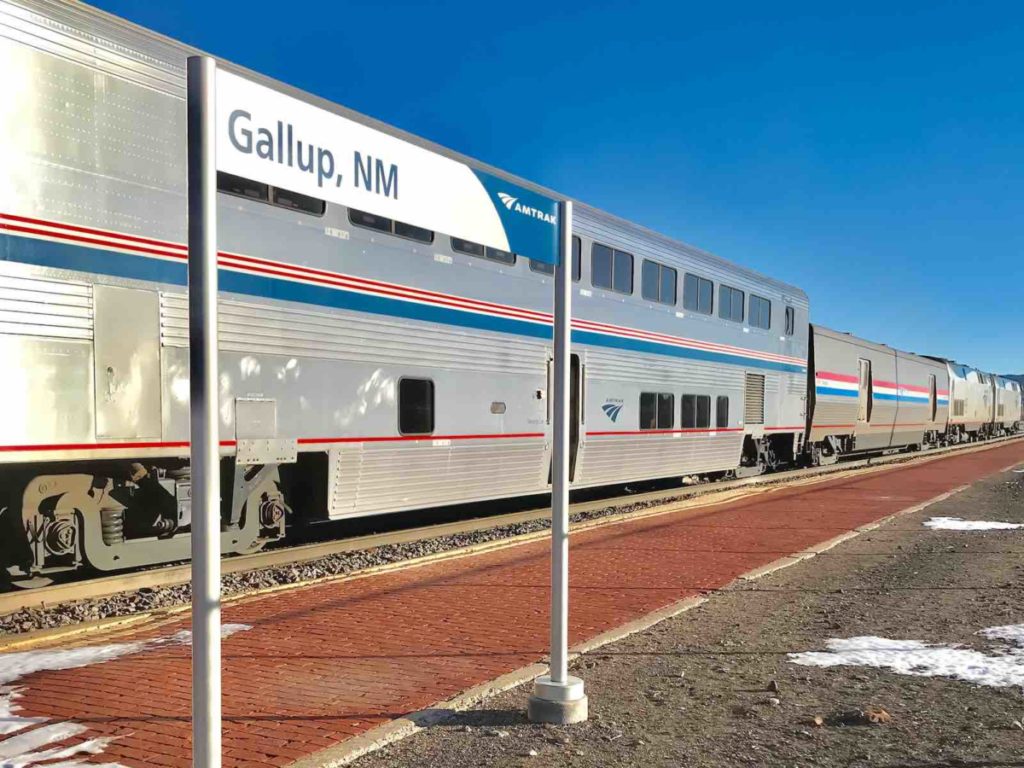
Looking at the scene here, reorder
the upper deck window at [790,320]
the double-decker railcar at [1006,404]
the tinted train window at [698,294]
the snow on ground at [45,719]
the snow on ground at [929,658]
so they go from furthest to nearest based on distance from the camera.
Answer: the double-decker railcar at [1006,404] → the upper deck window at [790,320] → the tinted train window at [698,294] → the snow on ground at [929,658] → the snow on ground at [45,719]

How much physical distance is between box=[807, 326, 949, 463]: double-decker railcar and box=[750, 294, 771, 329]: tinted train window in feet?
12.9

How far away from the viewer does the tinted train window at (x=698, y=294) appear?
1653 cm

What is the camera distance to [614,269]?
14133mm

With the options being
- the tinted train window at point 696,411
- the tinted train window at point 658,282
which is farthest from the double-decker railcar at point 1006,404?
the tinted train window at point 658,282

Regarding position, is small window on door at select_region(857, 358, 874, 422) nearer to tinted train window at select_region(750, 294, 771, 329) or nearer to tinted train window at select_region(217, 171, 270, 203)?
tinted train window at select_region(750, 294, 771, 329)

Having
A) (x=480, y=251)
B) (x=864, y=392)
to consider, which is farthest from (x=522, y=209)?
(x=864, y=392)

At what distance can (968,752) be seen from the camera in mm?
4078

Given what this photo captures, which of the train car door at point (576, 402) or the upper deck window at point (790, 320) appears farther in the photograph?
the upper deck window at point (790, 320)

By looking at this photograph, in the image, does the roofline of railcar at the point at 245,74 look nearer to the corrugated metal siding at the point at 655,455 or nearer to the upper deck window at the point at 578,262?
the upper deck window at the point at 578,262

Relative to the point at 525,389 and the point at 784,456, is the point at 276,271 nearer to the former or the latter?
the point at 525,389

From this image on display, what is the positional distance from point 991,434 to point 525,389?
53455 millimetres

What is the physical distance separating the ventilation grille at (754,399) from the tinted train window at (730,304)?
1389 millimetres

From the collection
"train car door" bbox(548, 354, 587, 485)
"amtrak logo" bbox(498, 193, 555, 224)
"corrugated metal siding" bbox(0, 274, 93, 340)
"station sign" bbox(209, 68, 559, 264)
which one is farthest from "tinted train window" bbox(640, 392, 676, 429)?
"station sign" bbox(209, 68, 559, 264)

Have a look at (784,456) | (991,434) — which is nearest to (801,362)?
(784,456)
